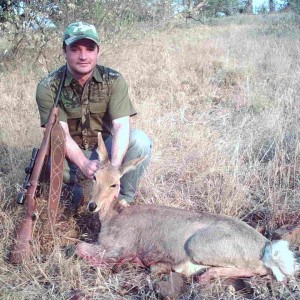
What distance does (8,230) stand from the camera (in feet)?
13.3

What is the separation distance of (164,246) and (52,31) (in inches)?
251

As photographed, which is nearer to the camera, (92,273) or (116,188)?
(92,273)

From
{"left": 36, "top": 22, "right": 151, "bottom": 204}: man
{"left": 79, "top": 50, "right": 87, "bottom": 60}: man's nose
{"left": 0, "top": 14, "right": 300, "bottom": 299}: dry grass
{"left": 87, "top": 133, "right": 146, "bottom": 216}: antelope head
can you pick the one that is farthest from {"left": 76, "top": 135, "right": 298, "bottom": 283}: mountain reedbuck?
{"left": 79, "top": 50, "right": 87, "bottom": 60}: man's nose

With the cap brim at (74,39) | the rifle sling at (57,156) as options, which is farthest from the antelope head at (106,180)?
the cap brim at (74,39)

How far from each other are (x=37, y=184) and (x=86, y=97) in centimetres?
119

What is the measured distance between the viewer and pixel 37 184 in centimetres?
402

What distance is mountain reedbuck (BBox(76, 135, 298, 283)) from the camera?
11.6ft

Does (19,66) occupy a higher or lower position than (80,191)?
higher

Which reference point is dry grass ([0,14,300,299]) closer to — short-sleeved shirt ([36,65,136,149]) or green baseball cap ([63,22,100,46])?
short-sleeved shirt ([36,65,136,149])

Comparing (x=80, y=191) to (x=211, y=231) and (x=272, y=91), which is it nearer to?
(x=211, y=231)

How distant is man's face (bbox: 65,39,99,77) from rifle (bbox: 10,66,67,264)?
0.55 metres

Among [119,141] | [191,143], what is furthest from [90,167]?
[191,143]

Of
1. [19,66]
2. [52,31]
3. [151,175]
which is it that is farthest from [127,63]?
[151,175]

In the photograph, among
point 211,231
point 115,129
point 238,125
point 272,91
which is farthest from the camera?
point 272,91
